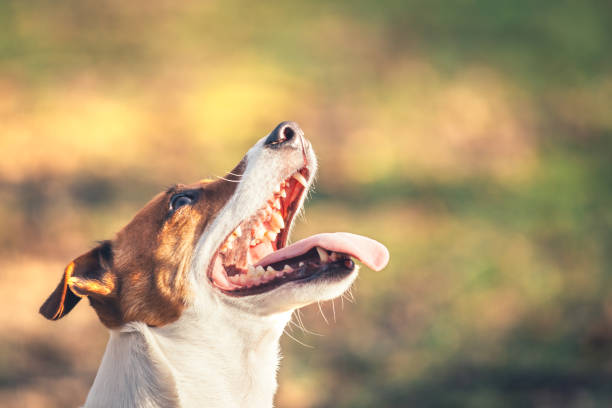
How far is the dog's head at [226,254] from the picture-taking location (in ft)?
9.45

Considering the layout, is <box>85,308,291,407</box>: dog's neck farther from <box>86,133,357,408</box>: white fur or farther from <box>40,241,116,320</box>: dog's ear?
<box>40,241,116,320</box>: dog's ear

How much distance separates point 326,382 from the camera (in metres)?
5.37

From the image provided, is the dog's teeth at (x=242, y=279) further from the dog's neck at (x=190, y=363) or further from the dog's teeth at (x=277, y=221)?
the dog's teeth at (x=277, y=221)

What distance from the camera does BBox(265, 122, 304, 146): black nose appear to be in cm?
309

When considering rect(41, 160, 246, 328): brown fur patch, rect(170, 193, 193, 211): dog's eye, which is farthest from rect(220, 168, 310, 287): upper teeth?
rect(170, 193, 193, 211): dog's eye

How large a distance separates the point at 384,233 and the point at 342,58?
3.45 meters

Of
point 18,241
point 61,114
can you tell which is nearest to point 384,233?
point 18,241

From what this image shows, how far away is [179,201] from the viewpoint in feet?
10.2

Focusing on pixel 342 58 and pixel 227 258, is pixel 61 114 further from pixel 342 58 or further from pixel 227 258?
pixel 227 258

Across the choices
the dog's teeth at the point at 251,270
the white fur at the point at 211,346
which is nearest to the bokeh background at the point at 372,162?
the white fur at the point at 211,346

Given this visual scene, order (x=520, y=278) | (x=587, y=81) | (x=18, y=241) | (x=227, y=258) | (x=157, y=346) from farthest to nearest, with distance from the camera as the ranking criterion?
(x=587, y=81) < (x=18, y=241) < (x=520, y=278) < (x=227, y=258) < (x=157, y=346)

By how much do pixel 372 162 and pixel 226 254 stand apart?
5.16m

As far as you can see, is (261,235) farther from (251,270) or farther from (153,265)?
(153,265)

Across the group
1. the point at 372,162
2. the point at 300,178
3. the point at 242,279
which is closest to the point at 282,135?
the point at 300,178
